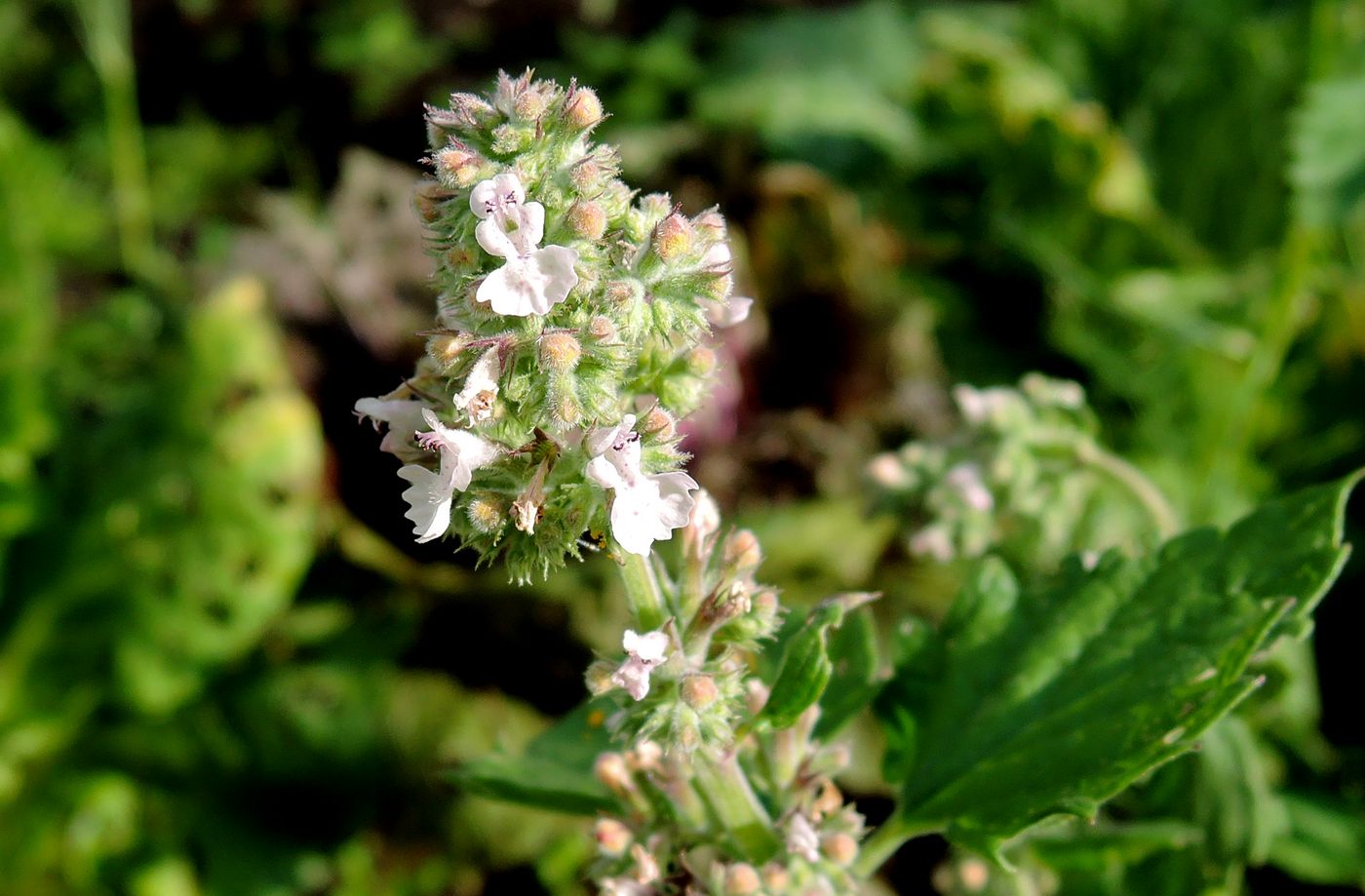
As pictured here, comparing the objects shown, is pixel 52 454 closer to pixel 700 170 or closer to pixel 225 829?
pixel 225 829

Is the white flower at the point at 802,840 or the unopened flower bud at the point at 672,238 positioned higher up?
the unopened flower bud at the point at 672,238

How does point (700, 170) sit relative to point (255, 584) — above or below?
above

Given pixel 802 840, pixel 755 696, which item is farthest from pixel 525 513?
pixel 802 840

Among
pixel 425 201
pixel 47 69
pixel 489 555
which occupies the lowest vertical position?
pixel 489 555

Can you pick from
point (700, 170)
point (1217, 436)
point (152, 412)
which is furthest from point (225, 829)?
point (1217, 436)

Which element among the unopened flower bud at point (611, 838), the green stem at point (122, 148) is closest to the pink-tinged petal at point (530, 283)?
the unopened flower bud at point (611, 838)

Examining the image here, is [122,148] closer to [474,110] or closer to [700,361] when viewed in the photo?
[474,110]

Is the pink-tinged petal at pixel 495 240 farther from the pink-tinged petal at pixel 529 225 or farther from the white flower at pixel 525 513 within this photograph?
the white flower at pixel 525 513
